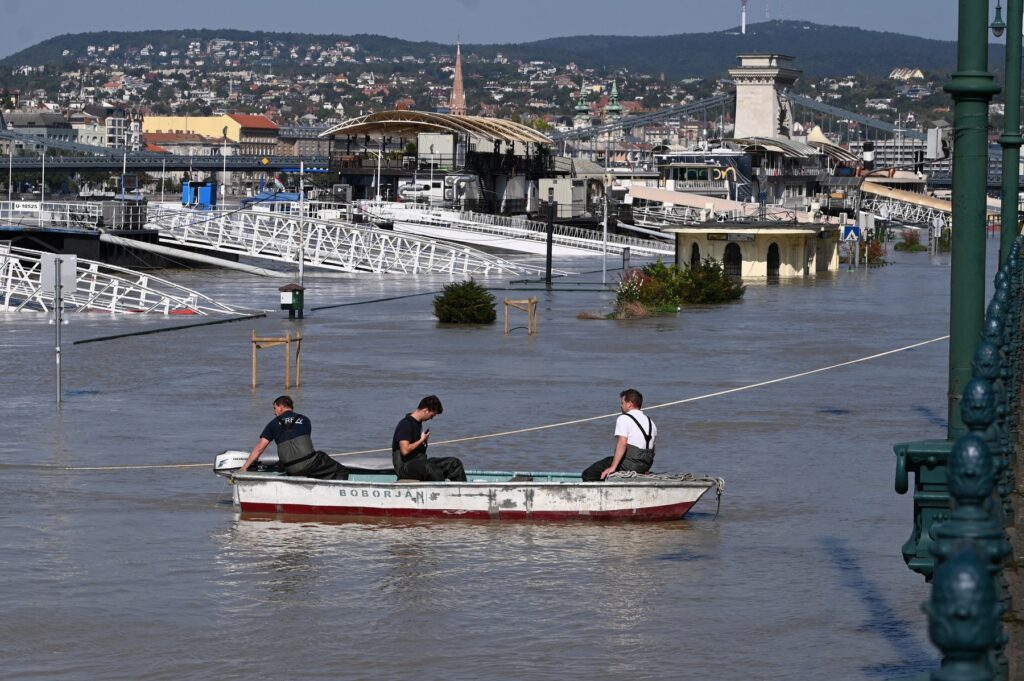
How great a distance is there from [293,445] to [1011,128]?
833cm

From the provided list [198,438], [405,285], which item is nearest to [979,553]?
[198,438]

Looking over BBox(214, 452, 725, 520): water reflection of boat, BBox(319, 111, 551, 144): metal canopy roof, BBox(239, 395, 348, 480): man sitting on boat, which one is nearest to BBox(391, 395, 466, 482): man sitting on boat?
BBox(214, 452, 725, 520): water reflection of boat

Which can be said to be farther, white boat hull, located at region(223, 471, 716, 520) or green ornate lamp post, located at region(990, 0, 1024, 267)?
white boat hull, located at region(223, 471, 716, 520)

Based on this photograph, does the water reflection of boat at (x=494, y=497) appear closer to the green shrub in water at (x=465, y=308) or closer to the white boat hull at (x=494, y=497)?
the white boat hull at (x=494, y=497)

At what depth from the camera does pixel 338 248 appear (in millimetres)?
91625

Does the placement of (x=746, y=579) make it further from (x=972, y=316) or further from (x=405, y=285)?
(x=405, y=285)

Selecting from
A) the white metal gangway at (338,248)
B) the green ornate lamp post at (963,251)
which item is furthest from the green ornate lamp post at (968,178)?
the white metal gangway at (338,248)

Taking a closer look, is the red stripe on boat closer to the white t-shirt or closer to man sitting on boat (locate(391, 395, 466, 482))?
man sitting on boat (locate(391, 395, 466, 482))

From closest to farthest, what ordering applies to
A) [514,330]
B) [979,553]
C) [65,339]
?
[979,553]
[65,339]
[514,330]

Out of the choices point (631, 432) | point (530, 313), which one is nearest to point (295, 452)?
point (631, 432)

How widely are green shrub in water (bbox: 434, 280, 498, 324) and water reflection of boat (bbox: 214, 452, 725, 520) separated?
31.7 metres

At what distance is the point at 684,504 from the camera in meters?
18.5

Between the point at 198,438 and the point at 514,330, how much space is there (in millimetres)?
23327

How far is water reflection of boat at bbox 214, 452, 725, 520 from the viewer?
18266 mm
